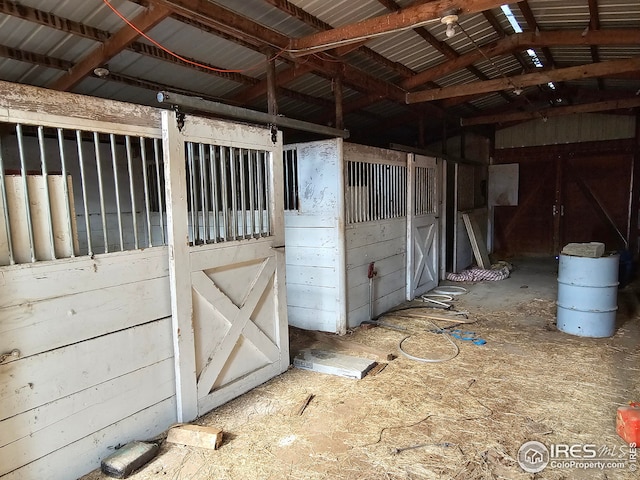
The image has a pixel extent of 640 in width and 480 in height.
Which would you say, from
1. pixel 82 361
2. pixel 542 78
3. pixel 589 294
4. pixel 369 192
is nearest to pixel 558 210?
pixel 542 78

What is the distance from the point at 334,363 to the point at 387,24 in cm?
271

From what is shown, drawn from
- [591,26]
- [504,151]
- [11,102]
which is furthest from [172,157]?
[504,151]

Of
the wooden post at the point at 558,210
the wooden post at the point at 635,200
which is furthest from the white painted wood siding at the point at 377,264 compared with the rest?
the wooden post at the point at 635,200

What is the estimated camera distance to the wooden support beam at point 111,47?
289cm

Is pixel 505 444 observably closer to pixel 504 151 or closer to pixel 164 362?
pixel 164 362

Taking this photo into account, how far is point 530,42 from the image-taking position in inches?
181

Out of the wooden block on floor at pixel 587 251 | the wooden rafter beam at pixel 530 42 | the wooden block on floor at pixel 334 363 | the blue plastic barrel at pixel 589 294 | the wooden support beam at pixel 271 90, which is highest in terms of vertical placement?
the wooden rafter beam at pixel 530 42

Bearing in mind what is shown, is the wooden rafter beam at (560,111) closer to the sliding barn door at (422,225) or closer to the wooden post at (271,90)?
the sliding barn door at (422,225)

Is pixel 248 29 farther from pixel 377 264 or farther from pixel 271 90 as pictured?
pixel 377 264

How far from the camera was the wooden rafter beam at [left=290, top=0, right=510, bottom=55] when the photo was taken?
113 inches

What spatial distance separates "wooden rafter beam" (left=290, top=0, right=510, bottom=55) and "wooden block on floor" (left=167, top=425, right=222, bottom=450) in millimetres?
3001

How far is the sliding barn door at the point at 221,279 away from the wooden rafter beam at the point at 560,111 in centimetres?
609

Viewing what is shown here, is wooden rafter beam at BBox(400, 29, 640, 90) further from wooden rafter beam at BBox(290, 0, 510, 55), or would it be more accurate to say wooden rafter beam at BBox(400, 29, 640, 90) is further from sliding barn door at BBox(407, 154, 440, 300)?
wooden rafter beam at BBox(290, 0, 510, 55)

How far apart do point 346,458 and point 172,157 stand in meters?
1.89
